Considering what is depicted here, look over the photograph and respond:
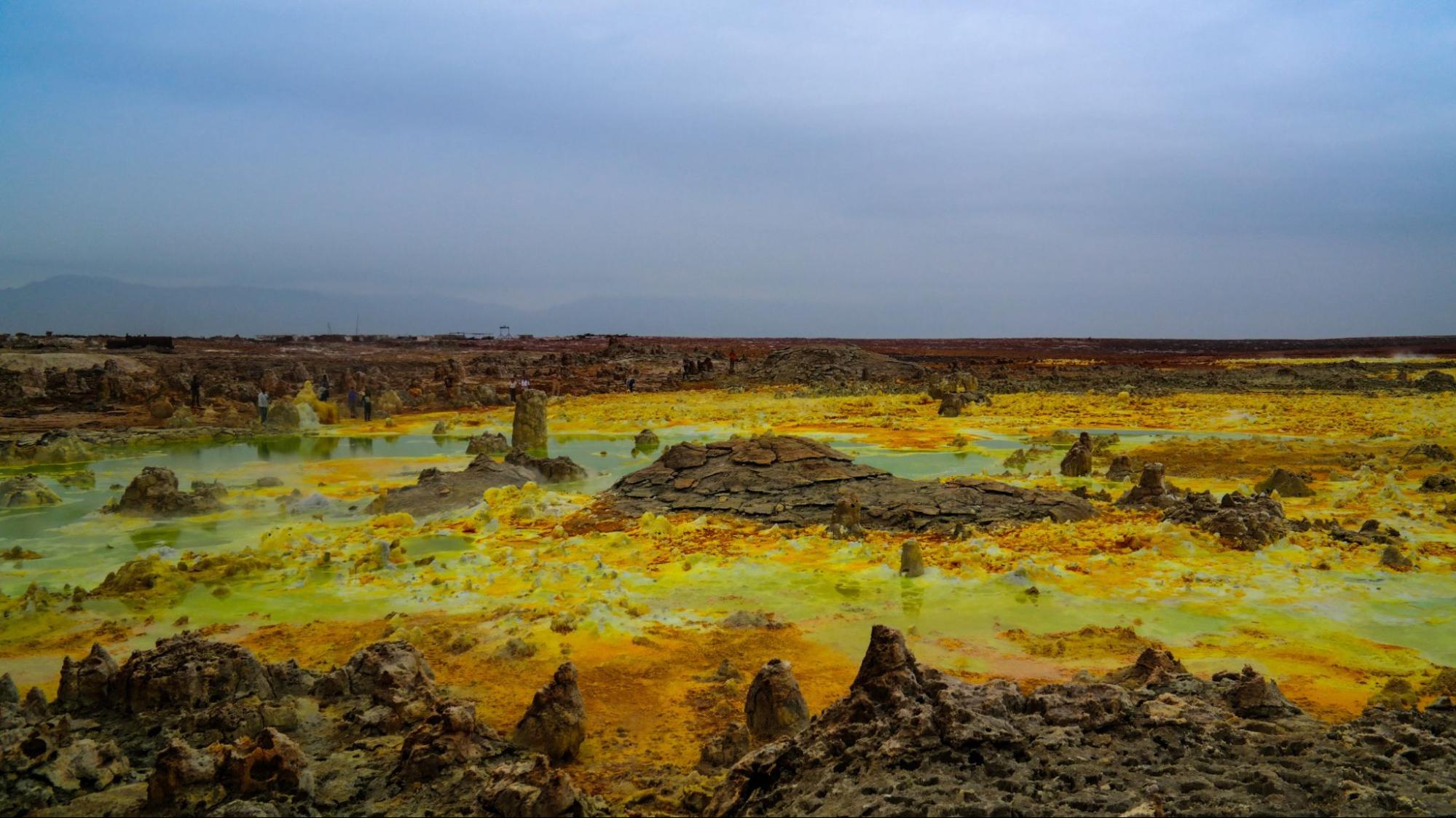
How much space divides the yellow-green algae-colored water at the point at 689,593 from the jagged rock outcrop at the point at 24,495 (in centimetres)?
36

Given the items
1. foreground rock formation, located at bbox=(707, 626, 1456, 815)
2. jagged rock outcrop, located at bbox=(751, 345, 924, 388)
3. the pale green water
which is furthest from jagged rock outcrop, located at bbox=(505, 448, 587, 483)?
jagged rock outcrop, located at bbox=(751, 345, 924, 388)

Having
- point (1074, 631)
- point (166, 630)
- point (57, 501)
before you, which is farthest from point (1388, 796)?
point (57, 501)

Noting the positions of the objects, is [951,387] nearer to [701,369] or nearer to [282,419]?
[701,369]

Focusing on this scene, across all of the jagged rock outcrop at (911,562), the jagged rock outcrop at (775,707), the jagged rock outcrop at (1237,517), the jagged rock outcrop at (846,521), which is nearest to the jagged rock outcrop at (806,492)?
the jagged rock outcrop at (846,521)

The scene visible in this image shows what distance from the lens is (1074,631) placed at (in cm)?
695

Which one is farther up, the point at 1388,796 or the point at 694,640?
the point at 1388,796

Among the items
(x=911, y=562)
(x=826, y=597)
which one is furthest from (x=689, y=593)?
(x=911, y=562)

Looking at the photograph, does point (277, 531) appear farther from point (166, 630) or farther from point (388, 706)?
point (388, 706)

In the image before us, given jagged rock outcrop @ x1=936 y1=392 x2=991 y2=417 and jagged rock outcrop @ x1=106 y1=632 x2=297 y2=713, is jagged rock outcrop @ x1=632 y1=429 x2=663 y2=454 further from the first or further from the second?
jagged rock outcrop @ x1=106 y1=632 x2=297 y2=713

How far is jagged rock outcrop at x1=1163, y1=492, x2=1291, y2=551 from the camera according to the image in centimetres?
915

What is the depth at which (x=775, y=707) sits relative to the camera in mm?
4945

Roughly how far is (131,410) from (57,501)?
15438mm

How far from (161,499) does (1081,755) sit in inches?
498

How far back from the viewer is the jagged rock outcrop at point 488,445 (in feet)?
59.0
